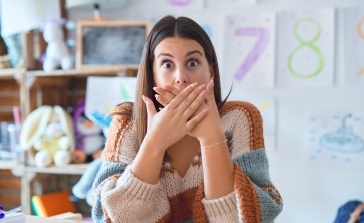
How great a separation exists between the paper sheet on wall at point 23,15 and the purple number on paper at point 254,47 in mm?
892

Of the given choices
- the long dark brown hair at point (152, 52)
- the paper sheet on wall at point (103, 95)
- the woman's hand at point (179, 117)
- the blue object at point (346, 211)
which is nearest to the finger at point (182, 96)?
the woman's hand at point (179, 117)

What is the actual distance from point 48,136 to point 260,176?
1320 mm

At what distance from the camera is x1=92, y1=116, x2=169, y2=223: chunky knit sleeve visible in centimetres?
78

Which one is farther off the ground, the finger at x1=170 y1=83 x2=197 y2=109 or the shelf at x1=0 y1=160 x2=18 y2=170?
the finger at x1=170 y1=83 x2=197 y2=109

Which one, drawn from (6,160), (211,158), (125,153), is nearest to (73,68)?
(6,160)

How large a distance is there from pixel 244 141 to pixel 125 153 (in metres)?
0.25

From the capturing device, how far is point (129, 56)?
1.85 metres

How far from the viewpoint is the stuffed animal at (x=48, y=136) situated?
1.89 metres

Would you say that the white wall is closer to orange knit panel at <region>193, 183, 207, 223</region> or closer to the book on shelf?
the book on shelf

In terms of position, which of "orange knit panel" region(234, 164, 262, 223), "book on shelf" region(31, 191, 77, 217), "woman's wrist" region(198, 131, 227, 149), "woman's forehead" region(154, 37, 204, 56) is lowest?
"book on shelf" region(31, 191, 77, 217)

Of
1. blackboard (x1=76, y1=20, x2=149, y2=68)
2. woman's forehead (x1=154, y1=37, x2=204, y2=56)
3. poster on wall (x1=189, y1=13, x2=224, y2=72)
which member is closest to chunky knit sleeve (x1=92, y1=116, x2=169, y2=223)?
woman's forehead (x1=154, y1=37, x2=204, y2=56)

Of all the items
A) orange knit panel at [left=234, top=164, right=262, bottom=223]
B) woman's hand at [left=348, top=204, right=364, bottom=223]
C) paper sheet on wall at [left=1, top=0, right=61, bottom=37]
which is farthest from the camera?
paper sheet on wall at [left=1, top=0, right=61, bottom=37]

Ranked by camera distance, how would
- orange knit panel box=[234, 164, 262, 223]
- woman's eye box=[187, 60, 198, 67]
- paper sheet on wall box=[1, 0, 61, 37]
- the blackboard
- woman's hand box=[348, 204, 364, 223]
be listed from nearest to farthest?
orange knit panel box=[234, 164, 262, 223] → woman's eye box=[187, 60, 198, 67] → woman's hand box=[348, 204, 364, 223] → the blackboard → paper sheet on wall box=[1, 0, 61, 37]

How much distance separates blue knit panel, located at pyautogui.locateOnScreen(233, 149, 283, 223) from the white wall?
3.31 ft
